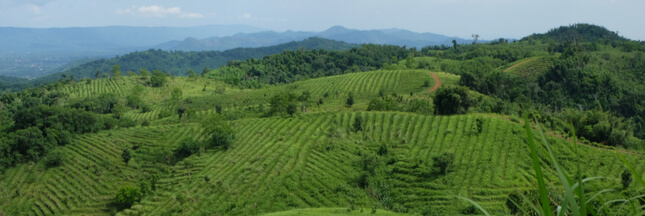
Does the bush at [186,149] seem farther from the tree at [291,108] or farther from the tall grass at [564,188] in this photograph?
the tall grass at [564,188]

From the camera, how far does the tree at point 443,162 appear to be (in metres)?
34.8

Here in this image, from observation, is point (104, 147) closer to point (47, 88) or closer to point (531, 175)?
point (531, 175)

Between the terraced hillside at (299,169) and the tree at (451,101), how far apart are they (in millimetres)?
3780

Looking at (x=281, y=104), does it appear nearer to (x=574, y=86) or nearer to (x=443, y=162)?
(x=443, y=162)

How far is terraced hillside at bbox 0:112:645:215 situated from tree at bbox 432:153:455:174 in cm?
65

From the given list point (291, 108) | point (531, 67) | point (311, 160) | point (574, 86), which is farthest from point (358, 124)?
point (531, 67)

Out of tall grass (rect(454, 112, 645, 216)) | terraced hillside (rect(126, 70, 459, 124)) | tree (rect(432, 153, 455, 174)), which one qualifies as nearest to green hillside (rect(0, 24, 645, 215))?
tree (rect(432, 153, 455, 174))

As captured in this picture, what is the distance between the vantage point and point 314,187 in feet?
117

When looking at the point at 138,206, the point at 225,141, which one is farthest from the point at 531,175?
the point at 138,206

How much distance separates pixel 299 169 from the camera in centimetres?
3866

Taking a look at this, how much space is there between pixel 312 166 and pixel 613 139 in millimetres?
34862

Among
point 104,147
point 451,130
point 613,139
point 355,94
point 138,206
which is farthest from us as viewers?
point 355,94

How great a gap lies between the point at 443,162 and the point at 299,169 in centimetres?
1448

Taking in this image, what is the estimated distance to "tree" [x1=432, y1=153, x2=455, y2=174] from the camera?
34.8 meters
